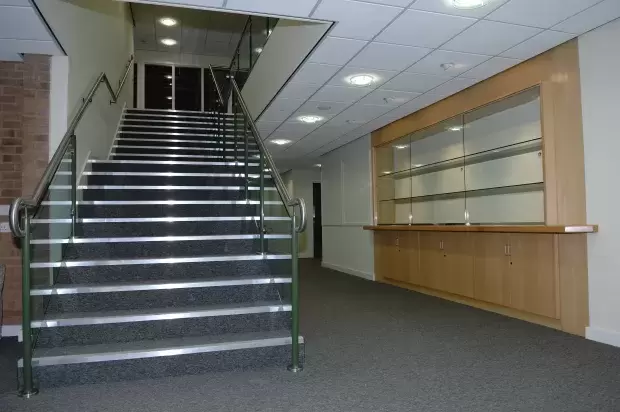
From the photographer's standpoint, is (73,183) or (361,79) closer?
(73,183)

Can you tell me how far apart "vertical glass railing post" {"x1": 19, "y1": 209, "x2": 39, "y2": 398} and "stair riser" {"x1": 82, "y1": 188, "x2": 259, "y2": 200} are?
2.19 meters

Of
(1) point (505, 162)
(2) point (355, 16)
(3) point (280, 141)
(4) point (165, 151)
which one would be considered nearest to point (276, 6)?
(2) point (355, 16)

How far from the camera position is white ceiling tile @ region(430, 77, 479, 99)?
5.21 meters

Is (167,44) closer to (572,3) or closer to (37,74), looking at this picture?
(37,74)

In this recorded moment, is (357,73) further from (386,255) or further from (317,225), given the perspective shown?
(317,225)

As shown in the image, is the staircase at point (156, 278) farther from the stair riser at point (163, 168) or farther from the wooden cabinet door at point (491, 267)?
the wooden cabinet door at point (491, 267)

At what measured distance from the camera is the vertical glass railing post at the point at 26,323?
2.79m

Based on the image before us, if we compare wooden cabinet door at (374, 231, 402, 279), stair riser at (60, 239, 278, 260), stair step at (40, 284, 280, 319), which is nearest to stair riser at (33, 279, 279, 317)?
stair step at (40, 284, 280, 319)

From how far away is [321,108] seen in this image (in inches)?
250

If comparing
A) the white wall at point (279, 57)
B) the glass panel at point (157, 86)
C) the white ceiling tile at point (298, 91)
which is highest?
the glass panel at point (157, 86)

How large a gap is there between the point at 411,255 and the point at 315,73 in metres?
3.41

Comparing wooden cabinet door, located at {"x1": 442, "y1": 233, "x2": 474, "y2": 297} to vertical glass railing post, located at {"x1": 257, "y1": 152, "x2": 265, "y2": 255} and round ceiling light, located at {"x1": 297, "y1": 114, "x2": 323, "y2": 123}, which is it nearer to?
round ceiling light, located at {"x1": 297, "y1": 114, "x2": 323, "y2": 123}

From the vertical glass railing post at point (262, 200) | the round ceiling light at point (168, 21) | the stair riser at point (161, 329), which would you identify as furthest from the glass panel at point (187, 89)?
the stair riser at point (161, 329)

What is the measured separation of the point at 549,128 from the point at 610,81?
0.67m
